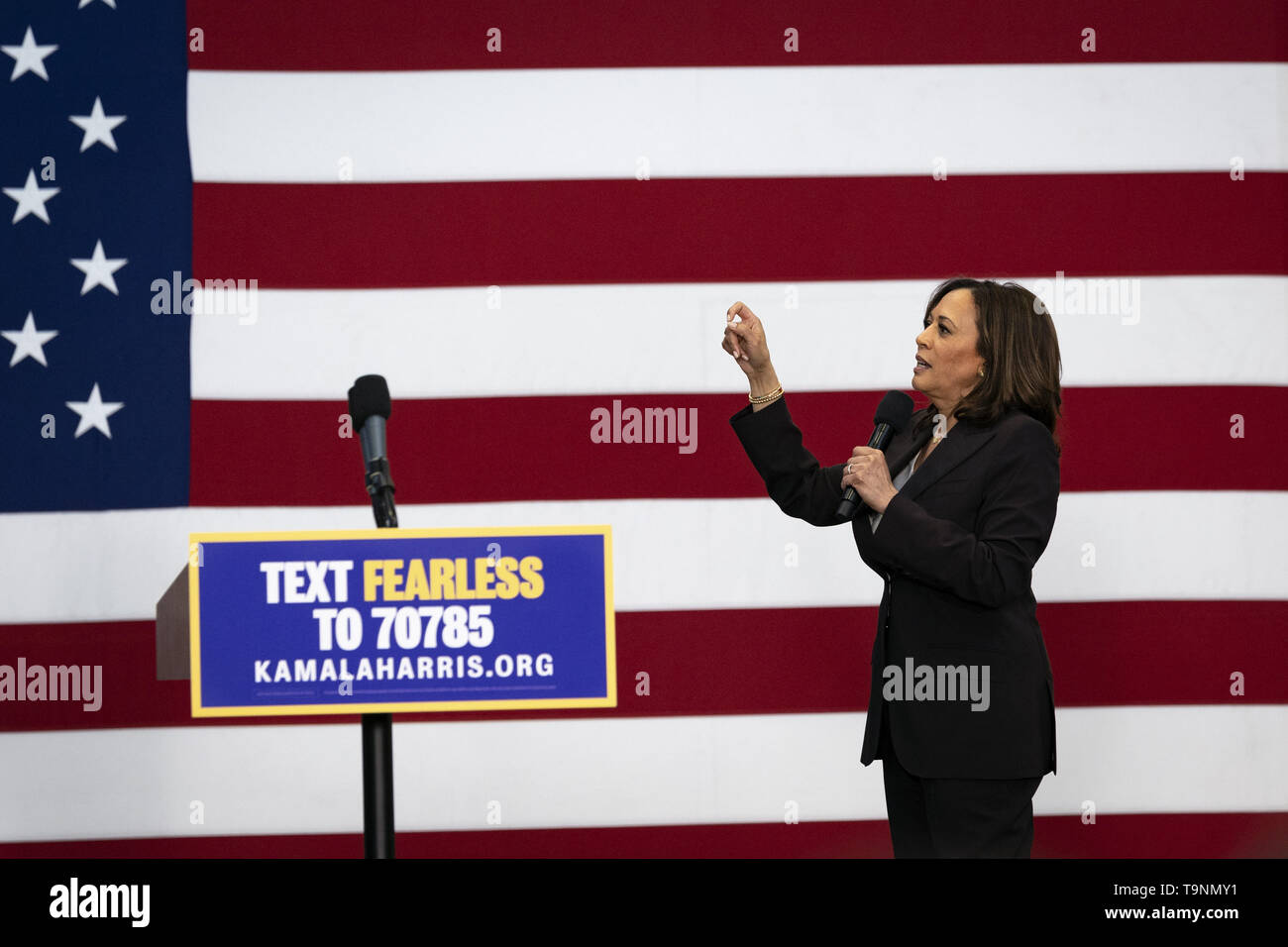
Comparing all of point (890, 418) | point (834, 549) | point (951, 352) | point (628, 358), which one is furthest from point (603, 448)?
point (951, 352)

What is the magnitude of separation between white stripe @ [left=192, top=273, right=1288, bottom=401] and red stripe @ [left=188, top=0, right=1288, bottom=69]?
49cm

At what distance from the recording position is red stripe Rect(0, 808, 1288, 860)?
7.77 ft

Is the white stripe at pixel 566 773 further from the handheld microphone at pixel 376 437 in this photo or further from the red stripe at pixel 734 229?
the handheld microphone at pixel 376 437

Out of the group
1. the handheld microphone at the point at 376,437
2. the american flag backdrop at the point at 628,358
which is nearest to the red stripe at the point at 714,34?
the american flag backdrop at the point at 628,358

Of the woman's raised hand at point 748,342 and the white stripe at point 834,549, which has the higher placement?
the woman's raised hand at point 748,342

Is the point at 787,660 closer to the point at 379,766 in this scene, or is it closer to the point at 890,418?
the point at 890,418

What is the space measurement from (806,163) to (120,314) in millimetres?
1478

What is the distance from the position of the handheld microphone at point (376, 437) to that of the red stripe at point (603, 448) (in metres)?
1.05

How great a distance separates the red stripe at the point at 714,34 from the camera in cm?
238

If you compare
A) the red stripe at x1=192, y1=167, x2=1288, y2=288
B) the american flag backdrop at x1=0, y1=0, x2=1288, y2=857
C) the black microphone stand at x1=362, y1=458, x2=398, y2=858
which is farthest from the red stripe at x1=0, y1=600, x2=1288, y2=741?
the black microphone stand at x1=362, y1=458, x2=398, y2=858

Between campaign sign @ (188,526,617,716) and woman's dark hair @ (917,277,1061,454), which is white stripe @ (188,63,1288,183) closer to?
woman's dark hair @ (917,277,1061,454)

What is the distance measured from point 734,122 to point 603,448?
75 centimetres

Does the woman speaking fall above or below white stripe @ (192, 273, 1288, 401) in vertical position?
below
